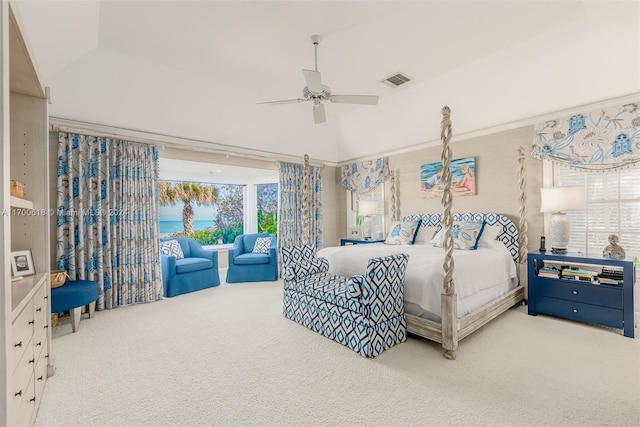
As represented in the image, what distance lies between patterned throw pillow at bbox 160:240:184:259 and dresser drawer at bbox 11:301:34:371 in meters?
3.30

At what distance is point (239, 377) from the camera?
2213 mm

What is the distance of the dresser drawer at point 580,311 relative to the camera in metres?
2.88

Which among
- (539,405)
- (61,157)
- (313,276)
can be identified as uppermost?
(61,157)

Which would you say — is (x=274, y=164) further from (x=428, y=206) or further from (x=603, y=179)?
(x=603, y=179)

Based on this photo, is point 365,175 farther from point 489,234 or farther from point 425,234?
point 489,234

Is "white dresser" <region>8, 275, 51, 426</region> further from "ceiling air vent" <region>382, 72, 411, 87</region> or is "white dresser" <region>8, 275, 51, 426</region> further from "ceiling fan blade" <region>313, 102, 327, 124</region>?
"ceiling air vent" <region>382, 72, 411, 87</region>

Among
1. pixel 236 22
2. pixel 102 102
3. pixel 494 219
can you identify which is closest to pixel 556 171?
pixel 494 219

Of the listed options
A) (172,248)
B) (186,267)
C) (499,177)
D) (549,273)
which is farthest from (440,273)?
(172,248)

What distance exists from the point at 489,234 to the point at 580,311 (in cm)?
126

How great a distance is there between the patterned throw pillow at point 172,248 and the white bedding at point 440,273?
274 centimetres

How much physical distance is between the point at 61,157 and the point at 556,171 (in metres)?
6.29

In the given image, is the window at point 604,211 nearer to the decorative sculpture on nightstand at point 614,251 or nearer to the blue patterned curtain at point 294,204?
the decorative sculpture on nightstand at point 614,251

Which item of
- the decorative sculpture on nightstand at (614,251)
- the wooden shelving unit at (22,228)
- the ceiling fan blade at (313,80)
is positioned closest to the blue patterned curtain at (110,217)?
the wooden shelving unit at (22,228)

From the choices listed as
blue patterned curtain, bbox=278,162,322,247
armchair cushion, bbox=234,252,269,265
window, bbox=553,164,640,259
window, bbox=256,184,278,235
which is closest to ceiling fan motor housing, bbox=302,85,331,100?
blue patterned curtain, bbox=278,162,322,247
